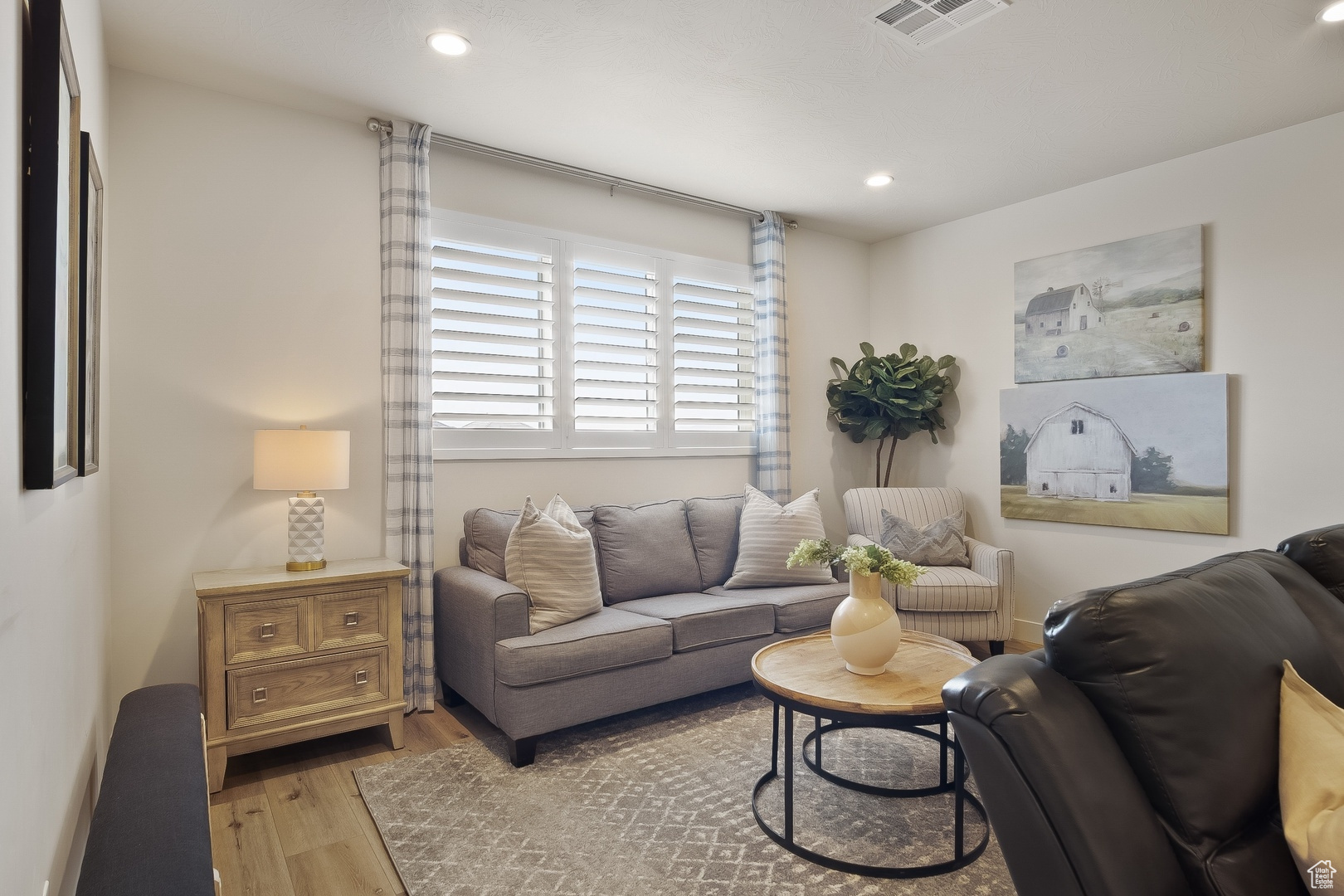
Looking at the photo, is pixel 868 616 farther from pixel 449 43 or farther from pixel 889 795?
pixel 449 43

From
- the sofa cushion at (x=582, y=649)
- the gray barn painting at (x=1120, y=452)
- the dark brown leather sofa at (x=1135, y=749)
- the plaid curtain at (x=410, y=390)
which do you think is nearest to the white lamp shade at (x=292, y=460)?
the plaid curtain at (x=410, y=390)

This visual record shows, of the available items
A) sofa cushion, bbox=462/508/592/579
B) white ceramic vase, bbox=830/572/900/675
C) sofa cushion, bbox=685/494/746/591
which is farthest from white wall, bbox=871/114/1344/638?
sofa cushion, bbox=462/508/592/579

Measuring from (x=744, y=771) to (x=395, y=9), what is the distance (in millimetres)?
2908

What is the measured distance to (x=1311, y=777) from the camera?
1.07m

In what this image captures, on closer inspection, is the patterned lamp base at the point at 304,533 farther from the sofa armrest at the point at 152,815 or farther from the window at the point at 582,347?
the sofa armrest at the point at 152,815

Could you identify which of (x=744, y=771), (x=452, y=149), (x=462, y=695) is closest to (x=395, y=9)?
(x=452, y=149)

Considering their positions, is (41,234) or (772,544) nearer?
(41,234)

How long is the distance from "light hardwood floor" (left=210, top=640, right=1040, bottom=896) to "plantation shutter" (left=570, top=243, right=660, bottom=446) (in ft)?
5.62

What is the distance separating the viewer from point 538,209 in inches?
155

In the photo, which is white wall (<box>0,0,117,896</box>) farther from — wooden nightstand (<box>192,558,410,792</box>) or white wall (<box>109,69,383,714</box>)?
white wall (<box>109,69,383,714</box>)

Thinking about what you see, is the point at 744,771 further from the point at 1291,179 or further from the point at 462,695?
the point at 1291,179

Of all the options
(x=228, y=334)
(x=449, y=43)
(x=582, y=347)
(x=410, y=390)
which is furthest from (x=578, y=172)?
(x=228, y=334)

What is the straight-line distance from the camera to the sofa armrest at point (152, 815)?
3.89 feet

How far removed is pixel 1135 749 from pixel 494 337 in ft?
10.6
